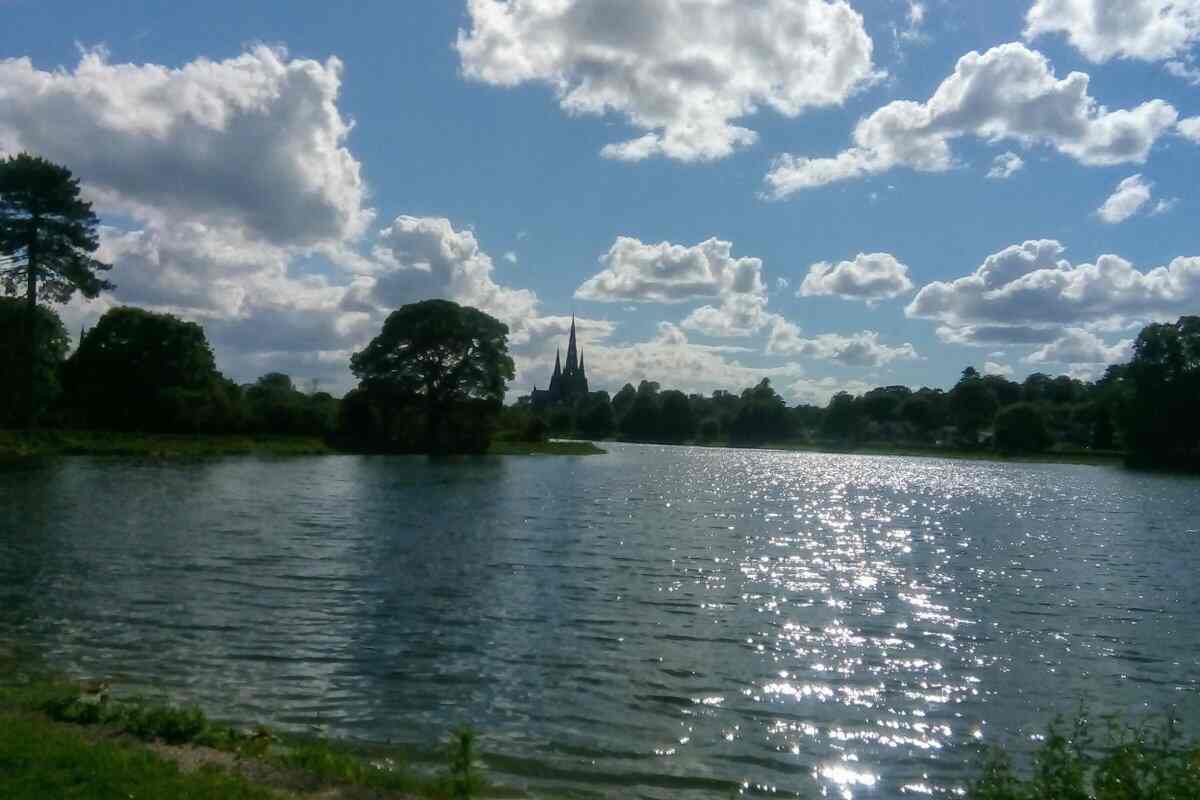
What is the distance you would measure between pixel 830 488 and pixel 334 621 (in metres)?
53.4

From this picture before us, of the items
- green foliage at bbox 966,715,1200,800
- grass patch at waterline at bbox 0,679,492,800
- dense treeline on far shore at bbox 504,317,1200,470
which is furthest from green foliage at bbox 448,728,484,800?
dense treeline on far shore at bbox 504,317,1200,470

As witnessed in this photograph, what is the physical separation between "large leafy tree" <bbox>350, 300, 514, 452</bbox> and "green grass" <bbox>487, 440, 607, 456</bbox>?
5.85 metres

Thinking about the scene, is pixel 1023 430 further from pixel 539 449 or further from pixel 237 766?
pixel 237 766

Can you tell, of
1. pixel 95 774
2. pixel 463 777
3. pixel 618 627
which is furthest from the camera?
pixel 618 627

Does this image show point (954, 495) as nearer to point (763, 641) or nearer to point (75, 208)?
point (763, 641)

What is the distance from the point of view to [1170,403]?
100438 millimetres

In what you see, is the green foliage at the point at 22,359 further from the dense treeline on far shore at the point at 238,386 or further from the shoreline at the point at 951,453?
the shoreline at the point at 951,453

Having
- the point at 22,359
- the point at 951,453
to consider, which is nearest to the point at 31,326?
the point at 22,359

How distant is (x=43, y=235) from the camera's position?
193 feet

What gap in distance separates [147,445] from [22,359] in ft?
33.7

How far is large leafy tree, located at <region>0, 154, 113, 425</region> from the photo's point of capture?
57.7 meters

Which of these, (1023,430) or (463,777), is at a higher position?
(1023,430)

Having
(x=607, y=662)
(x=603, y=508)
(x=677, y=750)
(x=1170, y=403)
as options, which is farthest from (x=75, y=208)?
(x=1170, y=403)

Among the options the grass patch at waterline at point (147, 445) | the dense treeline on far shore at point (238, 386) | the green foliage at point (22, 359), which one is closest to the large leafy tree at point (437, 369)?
the dense treeline on far shore at point (238, 386)
